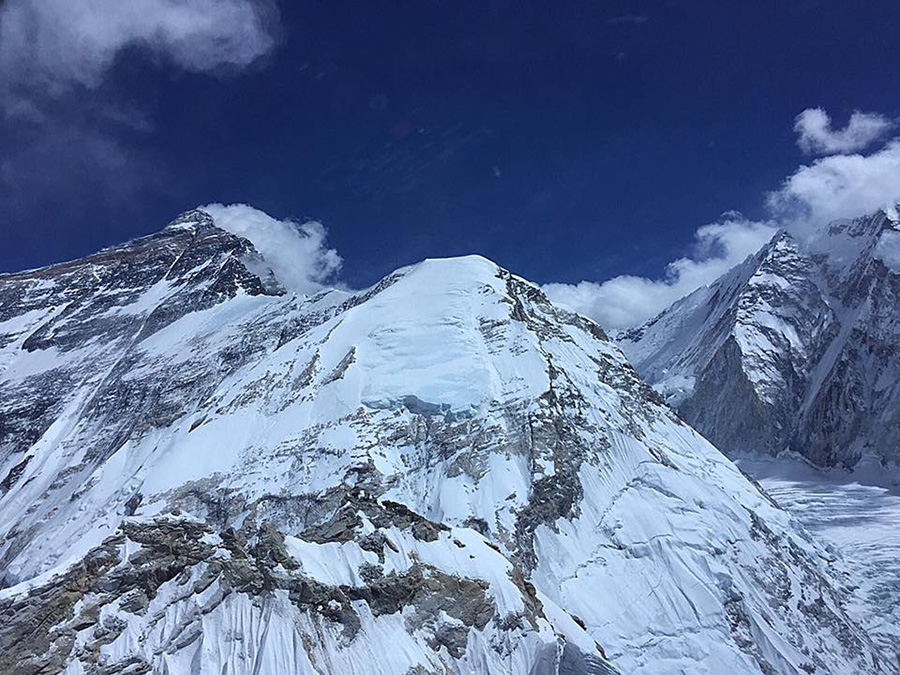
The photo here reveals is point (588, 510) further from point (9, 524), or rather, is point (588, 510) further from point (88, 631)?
point (9, 524)

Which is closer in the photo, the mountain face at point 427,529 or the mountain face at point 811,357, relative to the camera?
the mountain face at point 427,529

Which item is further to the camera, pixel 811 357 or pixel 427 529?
pixel 811 357

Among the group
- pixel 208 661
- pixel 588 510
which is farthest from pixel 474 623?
pixel 588 510

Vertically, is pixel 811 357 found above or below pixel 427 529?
above

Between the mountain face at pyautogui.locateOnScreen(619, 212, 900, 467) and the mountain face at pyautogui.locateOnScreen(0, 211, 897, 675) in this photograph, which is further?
the mountain face at pyautogui.locateOnScreen(619, 212, 900, 467)
